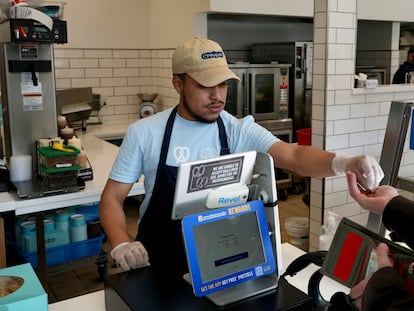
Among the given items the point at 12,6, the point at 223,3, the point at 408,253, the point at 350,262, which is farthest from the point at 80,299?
the point at 223,3

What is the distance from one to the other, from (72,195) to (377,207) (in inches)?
78.1

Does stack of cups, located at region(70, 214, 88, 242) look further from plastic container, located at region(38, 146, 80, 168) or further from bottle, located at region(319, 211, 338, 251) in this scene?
bottle, located at region(319, 211, 338, 251)

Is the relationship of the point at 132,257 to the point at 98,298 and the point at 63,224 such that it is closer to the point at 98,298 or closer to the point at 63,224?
the point at 98,298

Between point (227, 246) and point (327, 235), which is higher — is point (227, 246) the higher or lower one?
the higher one

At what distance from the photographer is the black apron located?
5.51 ft

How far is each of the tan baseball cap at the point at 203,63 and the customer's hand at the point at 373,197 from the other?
62 cm

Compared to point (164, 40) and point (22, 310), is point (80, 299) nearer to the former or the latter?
point (22, 310)

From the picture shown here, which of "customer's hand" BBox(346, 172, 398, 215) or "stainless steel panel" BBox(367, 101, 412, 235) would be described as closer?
"customer's hand" BBox(346, 172, 398, 215)

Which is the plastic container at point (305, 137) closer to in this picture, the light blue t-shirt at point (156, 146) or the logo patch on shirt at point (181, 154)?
the light blue t-shirt at point (156, 146)

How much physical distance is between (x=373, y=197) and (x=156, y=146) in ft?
2.82

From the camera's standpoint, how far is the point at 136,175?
184cm

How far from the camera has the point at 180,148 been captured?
1.83 m

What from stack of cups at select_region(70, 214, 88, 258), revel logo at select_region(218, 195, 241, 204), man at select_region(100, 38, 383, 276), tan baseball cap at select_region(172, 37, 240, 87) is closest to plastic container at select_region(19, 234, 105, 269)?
stack of cups at select_region(70, 214, 88, 258)

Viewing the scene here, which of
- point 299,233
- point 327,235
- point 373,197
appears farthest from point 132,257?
point 299,233
